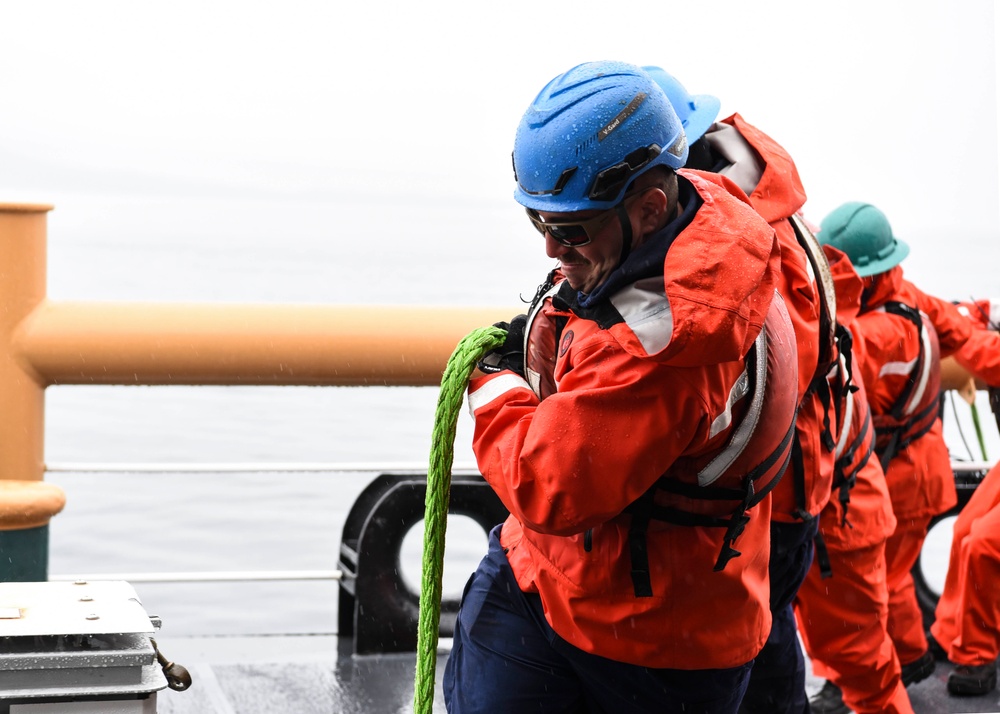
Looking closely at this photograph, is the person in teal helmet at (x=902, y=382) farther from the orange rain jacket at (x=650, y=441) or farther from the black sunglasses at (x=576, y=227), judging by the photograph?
the black sunglasses at (x=576, y=227)

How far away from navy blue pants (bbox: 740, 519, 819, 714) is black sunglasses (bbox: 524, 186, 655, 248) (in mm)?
1190

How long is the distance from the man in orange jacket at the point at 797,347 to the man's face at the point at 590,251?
0.67 meters

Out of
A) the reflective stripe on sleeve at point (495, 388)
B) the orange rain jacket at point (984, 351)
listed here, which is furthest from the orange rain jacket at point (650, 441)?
the orange rain jacket at point (984, 351)

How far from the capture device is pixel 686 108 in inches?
115

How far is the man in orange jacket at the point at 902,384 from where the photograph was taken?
4516 millimetres

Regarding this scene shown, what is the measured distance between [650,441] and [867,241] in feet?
8.87

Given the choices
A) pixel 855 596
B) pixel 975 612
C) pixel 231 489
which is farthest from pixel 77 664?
pixel 231 489

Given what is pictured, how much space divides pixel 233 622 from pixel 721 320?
20.4 ft

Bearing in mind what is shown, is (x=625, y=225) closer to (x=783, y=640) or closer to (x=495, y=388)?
(x=495, y=388)

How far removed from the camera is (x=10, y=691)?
6.03 ft

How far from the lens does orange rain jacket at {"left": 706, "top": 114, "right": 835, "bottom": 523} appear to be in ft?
9.41

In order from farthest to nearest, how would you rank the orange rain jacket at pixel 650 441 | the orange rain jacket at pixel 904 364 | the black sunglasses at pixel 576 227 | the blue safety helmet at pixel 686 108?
the orange rain jacket at pixel 904 364
the blue safety helmet at pixel 686 108
the black sunglasses at pixel 576 227
the orange rain jacket at pixel 650 441

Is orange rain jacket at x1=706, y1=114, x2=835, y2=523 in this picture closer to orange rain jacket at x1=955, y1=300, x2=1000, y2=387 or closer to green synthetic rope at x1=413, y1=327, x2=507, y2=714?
green synthetic rope at x1=413, y1=327, x2=507, y2=714

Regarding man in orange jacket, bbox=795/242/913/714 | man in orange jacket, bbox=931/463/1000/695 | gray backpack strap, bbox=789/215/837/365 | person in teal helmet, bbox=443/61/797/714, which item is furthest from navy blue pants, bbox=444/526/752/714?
man in orange jacket, bbox=931/463/1000/695
